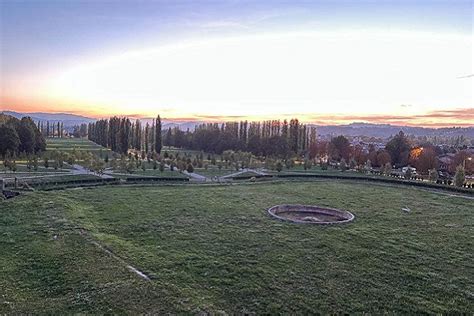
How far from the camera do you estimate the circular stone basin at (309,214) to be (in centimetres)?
2134

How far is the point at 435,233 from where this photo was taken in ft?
61.3

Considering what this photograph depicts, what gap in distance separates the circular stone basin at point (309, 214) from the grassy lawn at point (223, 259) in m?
0.85

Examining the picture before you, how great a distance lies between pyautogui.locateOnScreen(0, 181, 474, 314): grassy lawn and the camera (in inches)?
416

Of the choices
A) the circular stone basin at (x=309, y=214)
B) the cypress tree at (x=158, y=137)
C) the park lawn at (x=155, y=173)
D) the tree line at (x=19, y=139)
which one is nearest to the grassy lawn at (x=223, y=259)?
the circular stone basin at (x=309, y=214)

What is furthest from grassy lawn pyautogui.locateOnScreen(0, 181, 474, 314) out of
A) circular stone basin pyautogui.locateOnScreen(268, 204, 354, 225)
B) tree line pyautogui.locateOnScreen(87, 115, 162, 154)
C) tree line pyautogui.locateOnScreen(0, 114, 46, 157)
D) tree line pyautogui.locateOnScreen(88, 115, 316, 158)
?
tree line pyautogui.locateOnScreen(88, 115, 316, 158)

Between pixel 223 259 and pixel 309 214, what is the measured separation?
1063cm

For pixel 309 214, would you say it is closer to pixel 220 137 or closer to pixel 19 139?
pixel 19 139

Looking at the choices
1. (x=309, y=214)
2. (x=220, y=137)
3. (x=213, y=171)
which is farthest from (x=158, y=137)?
(x=309, y=214)

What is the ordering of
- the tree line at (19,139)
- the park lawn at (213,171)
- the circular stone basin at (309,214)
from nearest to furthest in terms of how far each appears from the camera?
the circular stone basin at (309,214) → the tree line at (19,139) → the park lawn at (213,171)

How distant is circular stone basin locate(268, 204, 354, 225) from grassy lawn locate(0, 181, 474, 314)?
85cm

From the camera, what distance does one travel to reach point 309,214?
915 inches

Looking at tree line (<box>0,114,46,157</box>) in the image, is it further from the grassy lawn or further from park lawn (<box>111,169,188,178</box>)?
the grassy lawn

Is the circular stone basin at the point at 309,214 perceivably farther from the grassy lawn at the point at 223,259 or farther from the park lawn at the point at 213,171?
the park lawn at the point at 213,171

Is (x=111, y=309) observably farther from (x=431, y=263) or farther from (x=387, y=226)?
(x=387, y=226)
